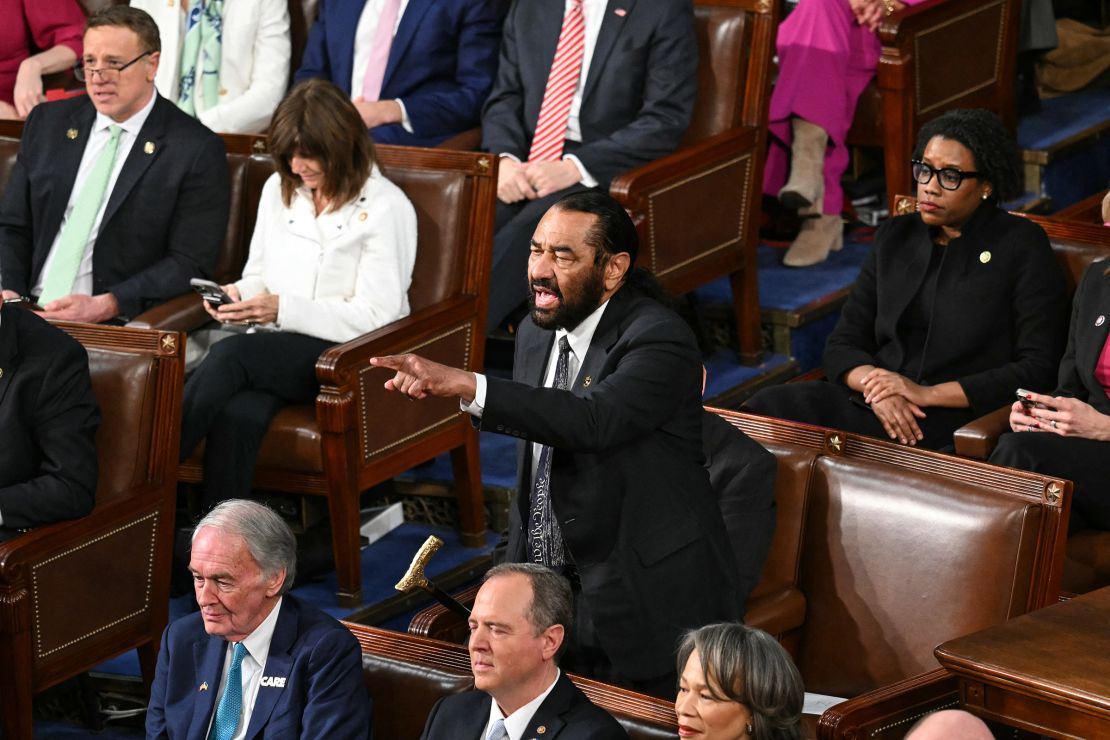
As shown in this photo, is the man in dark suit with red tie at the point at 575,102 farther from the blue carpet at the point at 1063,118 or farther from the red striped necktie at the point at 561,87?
the blue carpet at the point at 1063,118

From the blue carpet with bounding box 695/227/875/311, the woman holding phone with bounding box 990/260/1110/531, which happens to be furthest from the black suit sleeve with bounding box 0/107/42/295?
the woman holding phone with bounding box 990/260/1110/531

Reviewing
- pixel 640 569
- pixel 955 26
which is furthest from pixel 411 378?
pixel 955 26

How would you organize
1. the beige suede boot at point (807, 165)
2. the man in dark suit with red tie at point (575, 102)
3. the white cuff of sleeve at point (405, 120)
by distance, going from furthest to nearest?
1. the beige suede boot at point (807, 165)
2. the white cuff of sleeve at point (405, 120)
3. the man in dark suit with red tie at point (575, 102)

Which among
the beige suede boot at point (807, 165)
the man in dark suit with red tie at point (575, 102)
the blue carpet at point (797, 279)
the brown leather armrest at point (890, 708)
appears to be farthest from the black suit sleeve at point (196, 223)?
the brown leather armrest at point (890, 708)

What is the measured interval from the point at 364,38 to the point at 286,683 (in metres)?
2.64

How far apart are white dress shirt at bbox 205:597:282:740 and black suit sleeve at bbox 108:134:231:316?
5.31ft

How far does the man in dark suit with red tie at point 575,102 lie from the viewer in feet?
15.4

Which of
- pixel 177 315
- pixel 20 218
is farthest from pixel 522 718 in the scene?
pixel 20 218

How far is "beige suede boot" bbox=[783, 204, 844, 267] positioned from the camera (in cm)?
536

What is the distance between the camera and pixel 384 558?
14.1ft

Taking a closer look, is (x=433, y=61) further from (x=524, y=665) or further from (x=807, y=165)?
(x=524, y=665)

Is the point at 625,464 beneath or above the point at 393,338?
above

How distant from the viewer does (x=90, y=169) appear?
14.8ft

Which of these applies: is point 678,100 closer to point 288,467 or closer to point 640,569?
point 288,467
